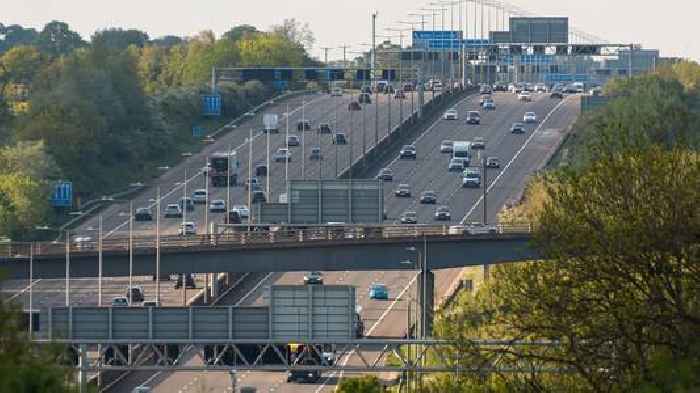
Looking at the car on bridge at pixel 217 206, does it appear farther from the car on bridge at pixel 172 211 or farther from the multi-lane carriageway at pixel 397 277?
the multi-lane carriageway at pixel 397 277

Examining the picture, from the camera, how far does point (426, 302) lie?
104 metres

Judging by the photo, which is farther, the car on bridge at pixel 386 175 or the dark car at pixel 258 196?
the car on bridge at pixel 386 175

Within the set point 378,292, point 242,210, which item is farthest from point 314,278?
point 242,210

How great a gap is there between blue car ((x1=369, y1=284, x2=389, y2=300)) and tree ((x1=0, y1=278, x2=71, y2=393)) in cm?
8925

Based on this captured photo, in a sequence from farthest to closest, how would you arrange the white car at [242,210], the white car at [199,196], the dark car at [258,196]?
the white car at [199,196] < the dark car at [258,196] < the white car at [242,210]

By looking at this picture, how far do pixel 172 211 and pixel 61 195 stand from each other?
7.13 metres

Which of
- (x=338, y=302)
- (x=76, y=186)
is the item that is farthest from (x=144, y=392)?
(x=76, y=186)

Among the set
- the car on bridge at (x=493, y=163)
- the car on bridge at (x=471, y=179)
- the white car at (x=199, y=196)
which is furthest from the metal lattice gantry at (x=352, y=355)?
the car on bridge at (x=493, y=163)

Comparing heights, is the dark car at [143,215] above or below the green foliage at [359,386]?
below

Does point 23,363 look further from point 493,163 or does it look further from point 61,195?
point 493,163

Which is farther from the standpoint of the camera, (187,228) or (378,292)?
A: (187,228)

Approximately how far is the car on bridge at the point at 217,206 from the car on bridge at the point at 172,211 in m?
2.06

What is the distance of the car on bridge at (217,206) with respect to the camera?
170 metres

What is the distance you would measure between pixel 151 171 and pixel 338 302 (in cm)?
10948
